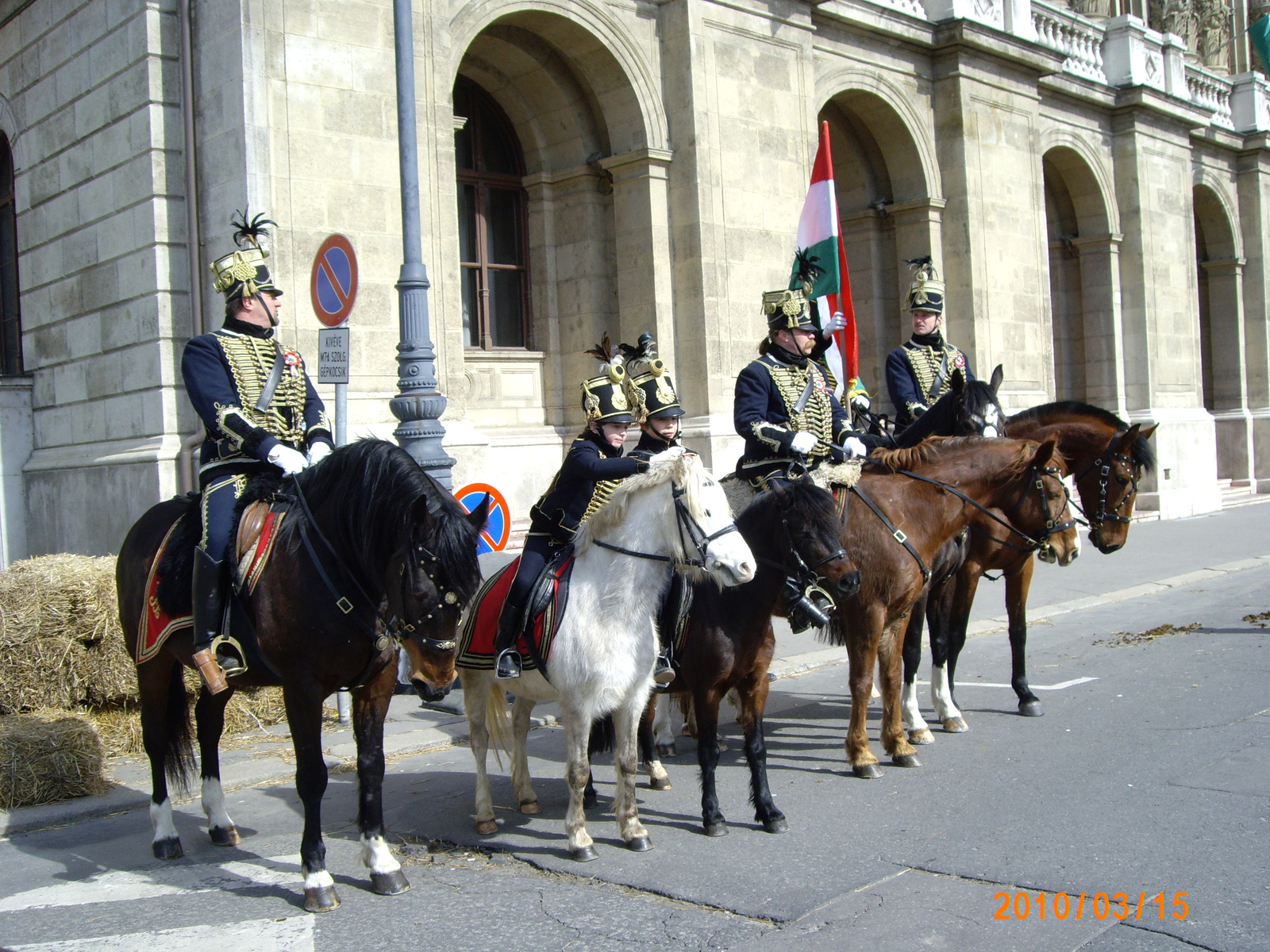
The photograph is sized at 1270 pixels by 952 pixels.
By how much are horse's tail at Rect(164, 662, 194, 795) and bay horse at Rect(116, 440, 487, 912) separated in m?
0.47

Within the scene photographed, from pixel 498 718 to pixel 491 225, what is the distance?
1053cm

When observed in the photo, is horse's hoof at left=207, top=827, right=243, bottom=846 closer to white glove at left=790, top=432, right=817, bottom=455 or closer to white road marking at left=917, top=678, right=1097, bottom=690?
white glove at left=790, top=432, right=817, bottom=455

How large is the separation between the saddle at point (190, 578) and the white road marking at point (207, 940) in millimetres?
1112

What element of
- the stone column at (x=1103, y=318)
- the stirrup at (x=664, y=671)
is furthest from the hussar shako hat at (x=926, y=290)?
the stone column at (x=1103, y=318)

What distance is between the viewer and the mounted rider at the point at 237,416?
5.15 meters

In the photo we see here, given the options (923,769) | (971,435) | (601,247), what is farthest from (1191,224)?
(923,769)

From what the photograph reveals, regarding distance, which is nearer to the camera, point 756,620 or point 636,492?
point 636,492

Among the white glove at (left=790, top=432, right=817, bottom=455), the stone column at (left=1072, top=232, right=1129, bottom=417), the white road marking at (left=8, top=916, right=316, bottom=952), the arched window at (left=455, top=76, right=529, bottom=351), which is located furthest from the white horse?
the stone column at (left=1072, top=232, right=1129, bottom=417)

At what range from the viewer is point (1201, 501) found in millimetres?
22234

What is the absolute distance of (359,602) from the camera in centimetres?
496

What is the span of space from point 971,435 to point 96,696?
6.12m

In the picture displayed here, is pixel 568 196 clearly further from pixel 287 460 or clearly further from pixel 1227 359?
pixel 1227 359

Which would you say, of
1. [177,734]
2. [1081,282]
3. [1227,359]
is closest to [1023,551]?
[177,734]

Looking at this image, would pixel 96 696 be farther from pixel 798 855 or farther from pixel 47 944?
pixel 798 855
